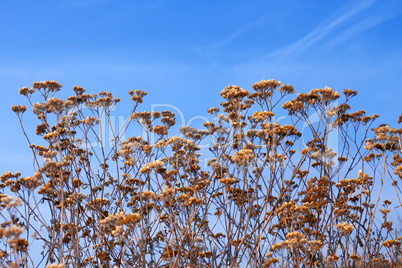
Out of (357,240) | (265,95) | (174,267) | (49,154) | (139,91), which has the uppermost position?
(139,91)

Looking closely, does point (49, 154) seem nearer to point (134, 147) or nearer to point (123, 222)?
point (134, 147)

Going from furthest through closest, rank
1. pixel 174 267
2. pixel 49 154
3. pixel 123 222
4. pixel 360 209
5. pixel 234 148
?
pixel 360 209
pixel 234 148
pixel 49 154
pixel 174 267
pixel 123 222

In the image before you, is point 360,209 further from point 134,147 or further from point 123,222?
point 123,222

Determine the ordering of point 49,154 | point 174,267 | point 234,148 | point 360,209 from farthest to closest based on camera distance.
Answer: point 360,209
point 234,148
point 49,154
point 174,267

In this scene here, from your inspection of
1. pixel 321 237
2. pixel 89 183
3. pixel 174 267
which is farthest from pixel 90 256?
pixel 321 237

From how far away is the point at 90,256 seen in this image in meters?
7.47

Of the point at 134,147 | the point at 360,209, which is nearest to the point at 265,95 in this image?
the point at 134,147

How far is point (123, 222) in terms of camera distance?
4703mm

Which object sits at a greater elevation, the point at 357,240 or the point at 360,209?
the point at 360,209

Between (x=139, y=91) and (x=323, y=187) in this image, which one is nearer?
(x=323, y=187)

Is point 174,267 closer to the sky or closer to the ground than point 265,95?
closer to the ground

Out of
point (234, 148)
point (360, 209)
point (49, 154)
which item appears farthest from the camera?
point (360, 209)

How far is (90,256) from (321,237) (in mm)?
3829

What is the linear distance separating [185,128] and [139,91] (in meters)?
1.68
